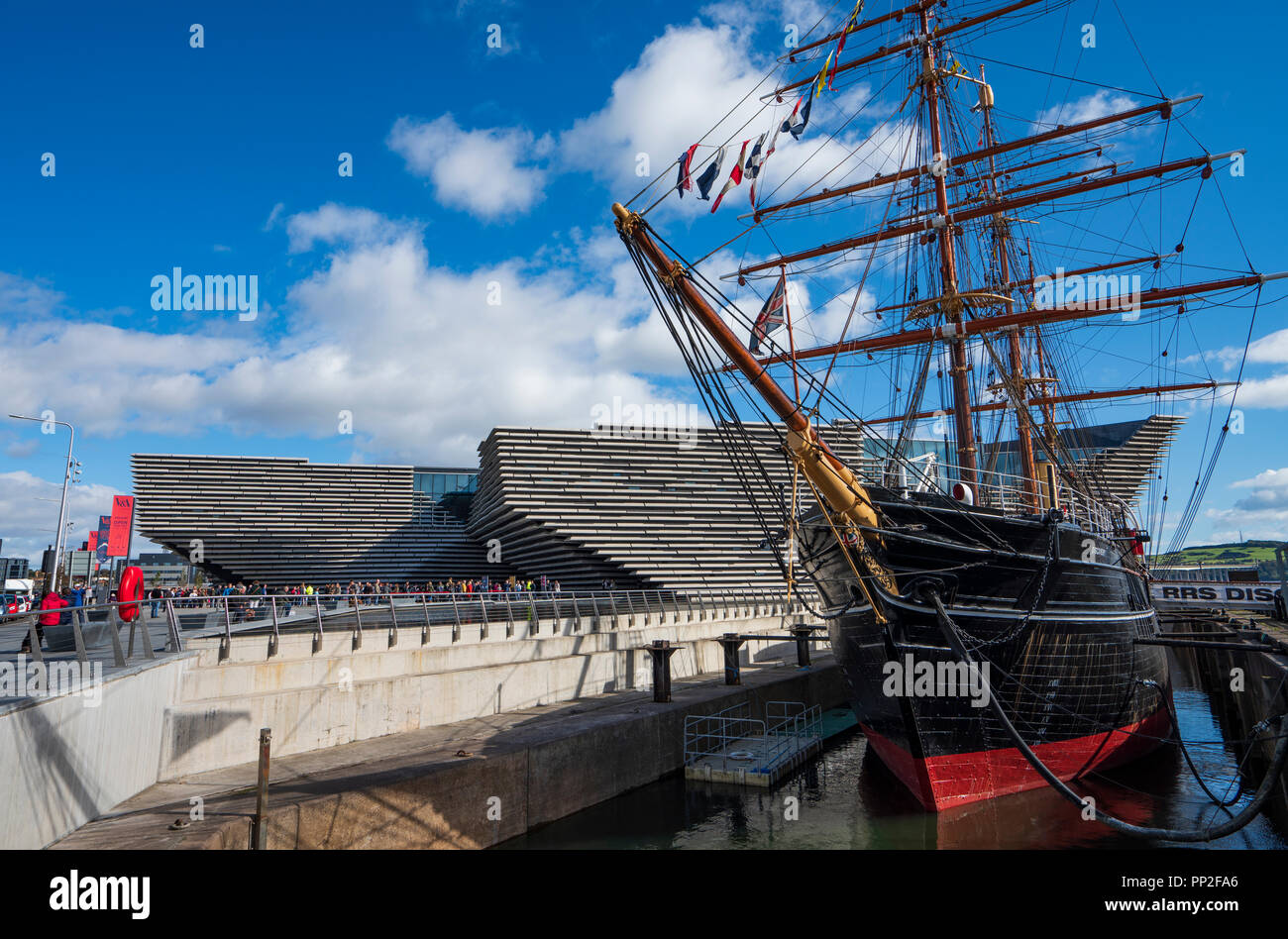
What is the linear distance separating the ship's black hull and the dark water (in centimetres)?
55

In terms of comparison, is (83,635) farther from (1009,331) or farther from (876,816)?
(1009,331)

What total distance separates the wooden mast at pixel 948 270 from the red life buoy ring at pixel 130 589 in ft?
61.4

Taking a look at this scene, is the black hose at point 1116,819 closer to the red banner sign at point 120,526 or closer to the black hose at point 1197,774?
the black hose at point 1197,774

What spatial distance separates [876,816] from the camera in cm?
1387

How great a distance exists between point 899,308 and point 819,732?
602 inches

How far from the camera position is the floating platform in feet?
53.3

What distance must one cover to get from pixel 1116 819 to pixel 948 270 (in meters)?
15.4

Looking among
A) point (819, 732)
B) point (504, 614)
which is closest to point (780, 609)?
point (819, 732)

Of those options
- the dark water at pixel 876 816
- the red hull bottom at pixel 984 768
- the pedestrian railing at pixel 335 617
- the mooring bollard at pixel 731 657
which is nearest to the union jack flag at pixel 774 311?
the pedestrian railing at pixel 335 617

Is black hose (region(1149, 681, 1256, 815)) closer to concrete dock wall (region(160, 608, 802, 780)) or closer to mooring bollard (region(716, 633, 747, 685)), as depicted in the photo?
mooring bollard (region(716, 633, 747, 685))

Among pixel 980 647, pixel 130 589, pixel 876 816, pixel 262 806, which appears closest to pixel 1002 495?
pixel 980 647

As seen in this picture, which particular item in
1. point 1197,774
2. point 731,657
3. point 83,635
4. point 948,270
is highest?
point 948,270

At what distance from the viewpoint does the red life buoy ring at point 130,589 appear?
417 inches
